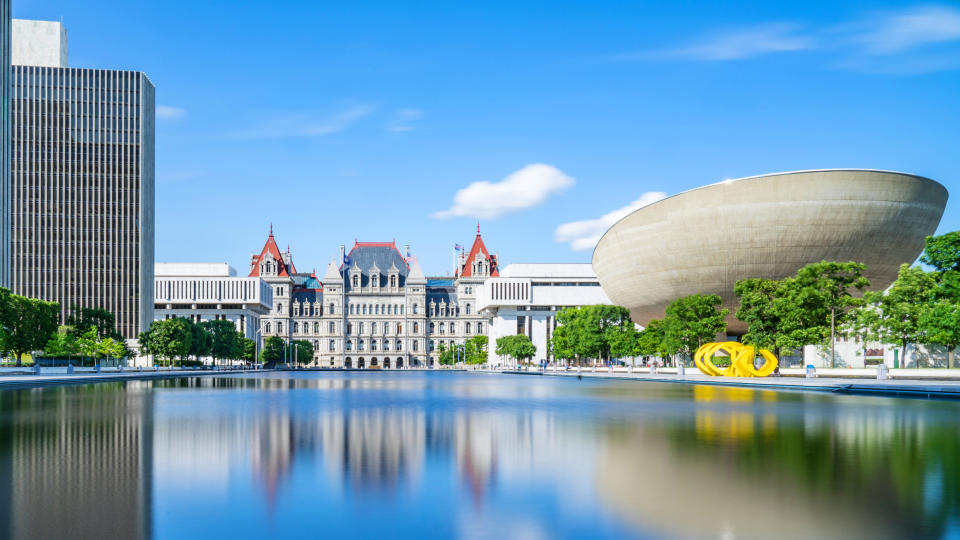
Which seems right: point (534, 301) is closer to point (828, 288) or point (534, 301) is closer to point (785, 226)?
point (785, 226)

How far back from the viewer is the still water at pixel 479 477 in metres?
8.33

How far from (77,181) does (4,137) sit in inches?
1398

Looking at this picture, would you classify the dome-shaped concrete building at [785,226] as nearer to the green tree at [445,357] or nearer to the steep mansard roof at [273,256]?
the green tree at [445,357]

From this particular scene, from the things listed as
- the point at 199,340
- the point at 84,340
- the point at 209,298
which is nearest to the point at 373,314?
the point at 209,298

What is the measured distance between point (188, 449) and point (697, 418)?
43.3 ft

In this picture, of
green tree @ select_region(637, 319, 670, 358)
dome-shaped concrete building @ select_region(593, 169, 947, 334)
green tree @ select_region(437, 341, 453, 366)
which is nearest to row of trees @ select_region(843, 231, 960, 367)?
dome-shaped concrete building @ select_region(593, 169, 947, 334)

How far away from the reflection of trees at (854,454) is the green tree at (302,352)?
149m

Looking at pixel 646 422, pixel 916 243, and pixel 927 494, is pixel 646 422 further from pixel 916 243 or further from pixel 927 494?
pixel 916 243

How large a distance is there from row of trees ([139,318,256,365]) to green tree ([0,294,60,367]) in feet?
57.5

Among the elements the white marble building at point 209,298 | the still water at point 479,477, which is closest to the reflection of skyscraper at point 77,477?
the still water at point 479,477

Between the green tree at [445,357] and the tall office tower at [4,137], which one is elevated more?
the tall office tower at [4,137]

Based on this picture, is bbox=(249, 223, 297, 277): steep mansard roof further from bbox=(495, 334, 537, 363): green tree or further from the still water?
the still water

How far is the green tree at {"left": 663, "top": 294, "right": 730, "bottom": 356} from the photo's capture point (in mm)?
72062

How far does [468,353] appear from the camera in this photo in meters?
167
